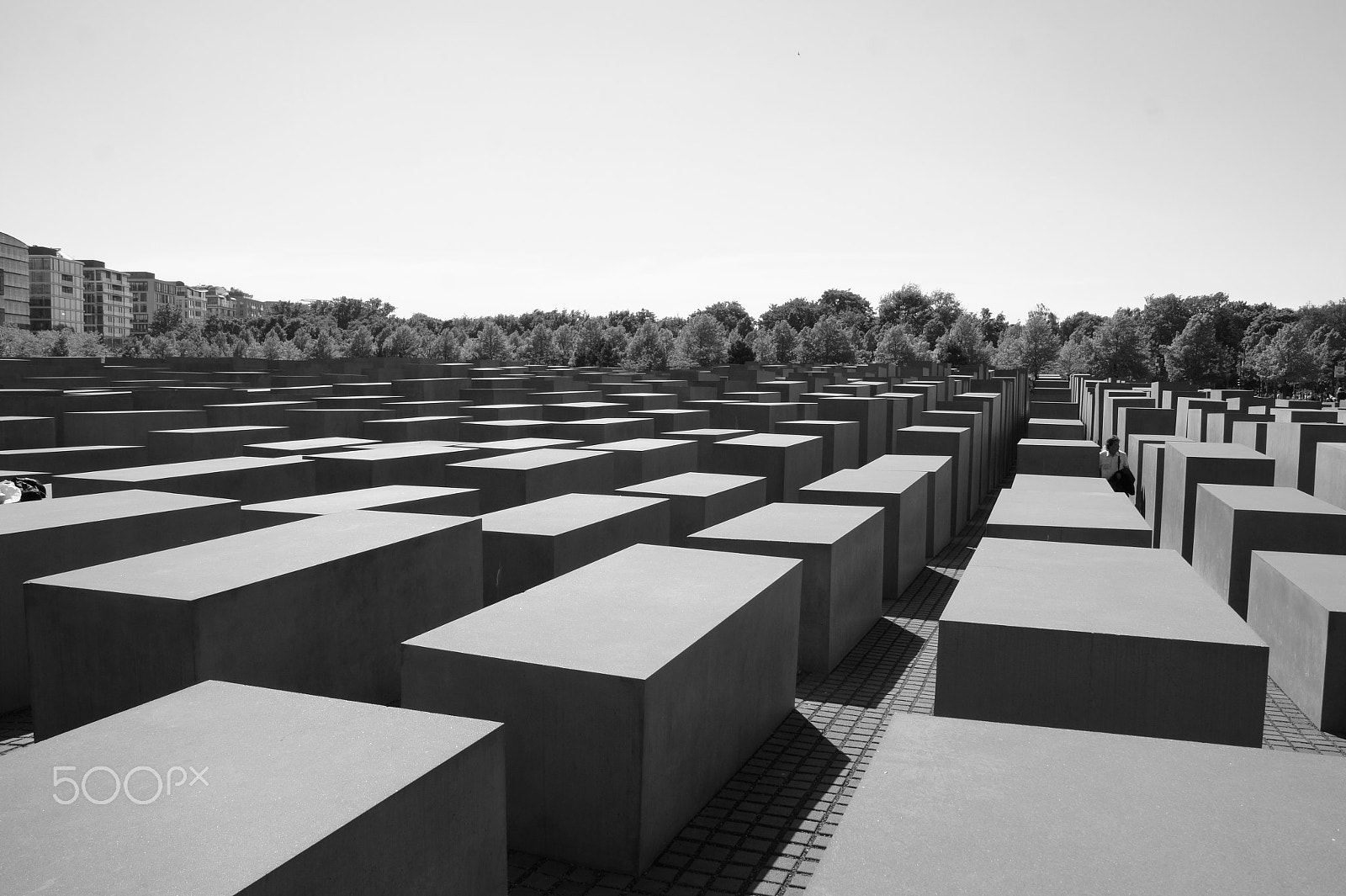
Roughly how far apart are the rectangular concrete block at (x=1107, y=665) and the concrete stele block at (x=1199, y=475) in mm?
6332

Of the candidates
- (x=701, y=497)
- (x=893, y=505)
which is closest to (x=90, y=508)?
(x=701, y=497)

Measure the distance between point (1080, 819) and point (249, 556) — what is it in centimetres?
503

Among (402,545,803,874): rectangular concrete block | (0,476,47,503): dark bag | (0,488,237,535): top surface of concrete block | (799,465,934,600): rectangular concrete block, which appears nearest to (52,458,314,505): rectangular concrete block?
(0,476,47,503): dark bag

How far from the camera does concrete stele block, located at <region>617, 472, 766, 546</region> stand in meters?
9.93

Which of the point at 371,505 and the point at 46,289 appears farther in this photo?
the point at 46,289

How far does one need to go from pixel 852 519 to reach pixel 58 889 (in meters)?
6.96

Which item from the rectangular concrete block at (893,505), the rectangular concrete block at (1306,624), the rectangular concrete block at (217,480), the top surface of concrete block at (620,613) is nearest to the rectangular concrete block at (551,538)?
the top surface of concrete block at (620,613)

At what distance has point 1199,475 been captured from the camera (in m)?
11.3

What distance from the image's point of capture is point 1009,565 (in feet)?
21.5

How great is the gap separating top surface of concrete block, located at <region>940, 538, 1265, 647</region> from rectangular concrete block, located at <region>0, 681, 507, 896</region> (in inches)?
112

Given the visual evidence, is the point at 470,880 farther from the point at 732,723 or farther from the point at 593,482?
the point at 593,482

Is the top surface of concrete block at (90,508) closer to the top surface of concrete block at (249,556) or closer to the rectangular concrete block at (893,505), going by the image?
the top surface of concrete block at (249,556)

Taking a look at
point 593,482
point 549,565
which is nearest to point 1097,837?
point 549,565

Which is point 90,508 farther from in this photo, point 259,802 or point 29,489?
point 259,802
